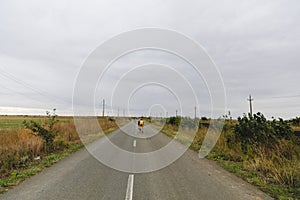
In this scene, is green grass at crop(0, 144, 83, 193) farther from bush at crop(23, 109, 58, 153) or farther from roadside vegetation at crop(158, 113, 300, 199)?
roadside vegetation at crop(158, 113, 300, 199)

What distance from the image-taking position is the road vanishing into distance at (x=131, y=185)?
4887 mm

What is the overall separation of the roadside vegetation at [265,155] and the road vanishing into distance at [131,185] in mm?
536

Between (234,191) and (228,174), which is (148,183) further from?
(228,174)

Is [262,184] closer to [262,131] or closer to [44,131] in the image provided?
[262,131]

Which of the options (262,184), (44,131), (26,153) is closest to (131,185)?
(262,184)

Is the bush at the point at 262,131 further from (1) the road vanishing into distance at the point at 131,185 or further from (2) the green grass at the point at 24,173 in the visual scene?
(2) the green grass at the point at 24,173

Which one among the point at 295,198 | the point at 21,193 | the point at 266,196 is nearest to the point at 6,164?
the point at 21,193

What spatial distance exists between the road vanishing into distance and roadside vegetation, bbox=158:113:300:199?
1.76ft

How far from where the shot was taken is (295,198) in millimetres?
4816

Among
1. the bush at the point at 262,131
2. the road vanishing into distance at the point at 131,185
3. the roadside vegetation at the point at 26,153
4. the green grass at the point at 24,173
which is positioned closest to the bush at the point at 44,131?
the roadside vegetation at the point at 26,153

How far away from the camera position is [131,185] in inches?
222

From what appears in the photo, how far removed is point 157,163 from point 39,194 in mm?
4653

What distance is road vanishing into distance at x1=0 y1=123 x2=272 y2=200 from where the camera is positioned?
16.0 feet

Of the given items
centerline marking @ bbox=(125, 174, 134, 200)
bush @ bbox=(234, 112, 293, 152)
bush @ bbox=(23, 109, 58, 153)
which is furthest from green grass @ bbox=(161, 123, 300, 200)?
bush @ bbox=(23, 109, 58, 153)
